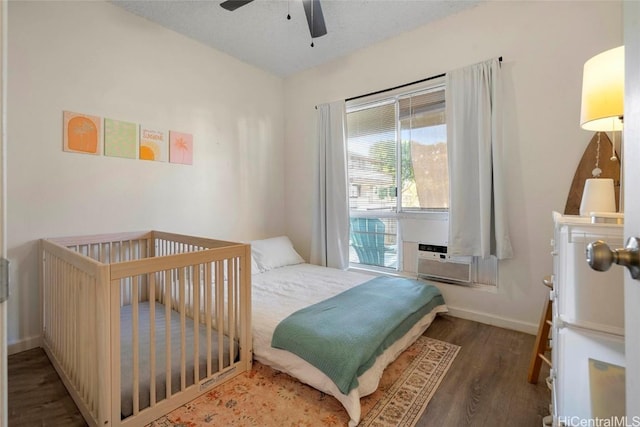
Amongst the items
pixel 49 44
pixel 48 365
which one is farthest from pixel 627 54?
pixel 49 44

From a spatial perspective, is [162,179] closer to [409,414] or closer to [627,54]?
[409,414]

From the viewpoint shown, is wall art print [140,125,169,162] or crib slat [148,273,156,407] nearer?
crib slat [148,273,156,407]

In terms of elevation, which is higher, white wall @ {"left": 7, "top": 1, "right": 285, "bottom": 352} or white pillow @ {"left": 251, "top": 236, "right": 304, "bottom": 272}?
white wall @ {"left": 7, "top": 1, "right": 285, "bottom": 352}

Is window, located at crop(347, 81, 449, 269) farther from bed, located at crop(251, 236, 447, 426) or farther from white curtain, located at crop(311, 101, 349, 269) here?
bed, located at crop(251, 236, 447, 426)

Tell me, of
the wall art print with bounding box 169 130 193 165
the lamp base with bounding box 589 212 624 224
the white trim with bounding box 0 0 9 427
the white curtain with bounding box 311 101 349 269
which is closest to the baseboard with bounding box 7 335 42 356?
the wall art print with bounding box 169 130 193 165

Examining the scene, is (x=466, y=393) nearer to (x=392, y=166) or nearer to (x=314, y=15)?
(x=392, y=166)

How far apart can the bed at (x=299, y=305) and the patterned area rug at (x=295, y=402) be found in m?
0.07

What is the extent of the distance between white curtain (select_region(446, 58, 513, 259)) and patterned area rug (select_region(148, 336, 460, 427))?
1.08 metres

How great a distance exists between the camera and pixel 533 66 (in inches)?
88.4

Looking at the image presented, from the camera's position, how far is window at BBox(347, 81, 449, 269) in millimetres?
2791

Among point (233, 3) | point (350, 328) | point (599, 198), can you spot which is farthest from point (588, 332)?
point (233, 3)

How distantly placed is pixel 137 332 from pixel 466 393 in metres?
1.76

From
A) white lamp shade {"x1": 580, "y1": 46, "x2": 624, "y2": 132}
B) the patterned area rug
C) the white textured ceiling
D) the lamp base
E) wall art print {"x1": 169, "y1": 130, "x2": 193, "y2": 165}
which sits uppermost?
the white textured ceiling

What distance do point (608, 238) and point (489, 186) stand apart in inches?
66.0
